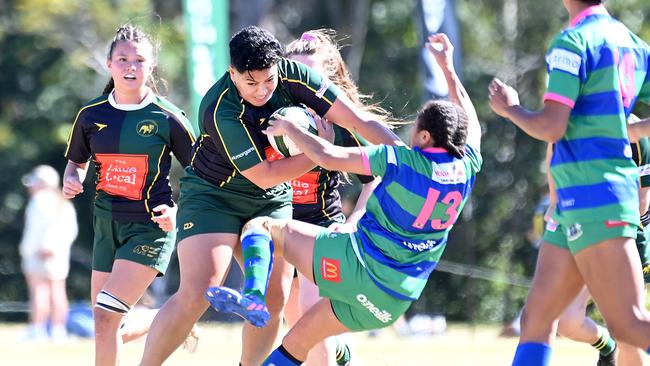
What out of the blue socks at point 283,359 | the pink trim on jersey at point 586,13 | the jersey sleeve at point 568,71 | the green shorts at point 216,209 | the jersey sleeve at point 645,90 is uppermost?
the pink trim on jersey at point 586,13

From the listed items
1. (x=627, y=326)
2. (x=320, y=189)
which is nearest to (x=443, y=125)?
(x=627, y=326)

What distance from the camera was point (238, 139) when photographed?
530 cm

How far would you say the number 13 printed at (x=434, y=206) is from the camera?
4.91m

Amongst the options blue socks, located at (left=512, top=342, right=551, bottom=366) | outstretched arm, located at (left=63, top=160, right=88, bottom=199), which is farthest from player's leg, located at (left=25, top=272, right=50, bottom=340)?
blue socks, located at (left=512, top=342, right=551, bottom=366)

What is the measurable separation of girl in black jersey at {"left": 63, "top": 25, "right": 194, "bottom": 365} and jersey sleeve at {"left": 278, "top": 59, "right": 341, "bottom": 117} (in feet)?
2.99

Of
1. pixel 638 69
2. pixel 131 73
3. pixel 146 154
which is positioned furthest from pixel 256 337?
pixel 638 69

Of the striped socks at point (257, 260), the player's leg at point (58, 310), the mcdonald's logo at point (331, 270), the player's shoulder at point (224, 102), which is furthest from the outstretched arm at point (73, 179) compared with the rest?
the player's leg at point (58, 310)

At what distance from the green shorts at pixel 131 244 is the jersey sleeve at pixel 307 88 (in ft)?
3.79

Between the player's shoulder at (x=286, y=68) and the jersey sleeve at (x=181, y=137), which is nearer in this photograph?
the player's shoulder at (x=286, y=68)

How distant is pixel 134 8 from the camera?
18031 millimetres

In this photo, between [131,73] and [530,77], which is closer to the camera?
[131,73]

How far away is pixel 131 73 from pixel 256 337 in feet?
4.97

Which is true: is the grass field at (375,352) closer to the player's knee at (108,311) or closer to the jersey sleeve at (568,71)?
the player's knee at (108,311)

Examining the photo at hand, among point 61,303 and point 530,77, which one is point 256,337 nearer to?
point 61,303
